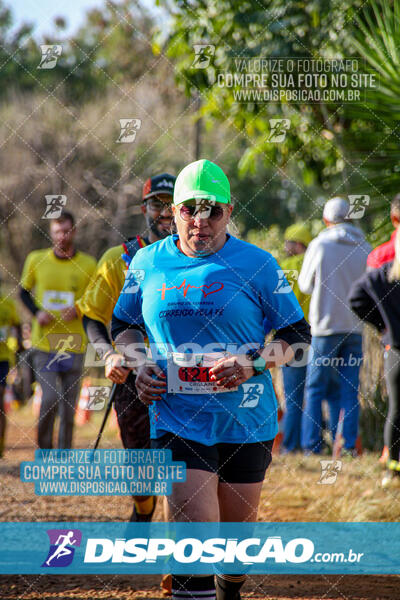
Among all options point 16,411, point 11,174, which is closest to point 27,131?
point 11,174

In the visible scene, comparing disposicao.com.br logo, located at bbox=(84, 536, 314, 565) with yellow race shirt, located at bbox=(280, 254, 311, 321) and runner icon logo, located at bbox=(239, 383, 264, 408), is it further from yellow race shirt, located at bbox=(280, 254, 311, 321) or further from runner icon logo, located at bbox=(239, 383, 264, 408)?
yellow race shirt, located at bbox=(280, 254, 311, 321)

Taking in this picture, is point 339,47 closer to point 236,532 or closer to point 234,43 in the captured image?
point 234,43

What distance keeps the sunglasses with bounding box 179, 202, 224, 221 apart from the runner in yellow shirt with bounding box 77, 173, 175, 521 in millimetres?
1111

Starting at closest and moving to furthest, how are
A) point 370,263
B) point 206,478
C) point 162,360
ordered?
point 206,478 < point 162,360 < point 370,263

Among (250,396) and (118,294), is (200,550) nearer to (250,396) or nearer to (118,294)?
(250,396)

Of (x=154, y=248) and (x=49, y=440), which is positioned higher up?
(x=154, y=248)

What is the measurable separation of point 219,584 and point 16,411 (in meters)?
10.5

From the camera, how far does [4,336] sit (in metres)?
7.59

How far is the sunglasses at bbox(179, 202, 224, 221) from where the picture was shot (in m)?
3.29

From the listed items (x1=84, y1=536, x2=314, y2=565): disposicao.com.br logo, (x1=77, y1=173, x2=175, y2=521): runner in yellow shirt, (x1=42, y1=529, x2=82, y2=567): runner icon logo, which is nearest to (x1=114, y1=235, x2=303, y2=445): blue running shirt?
(x1=84, y1=536, x2=314, y2=565): disposicao.com.br logo

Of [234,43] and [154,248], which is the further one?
[234,43]

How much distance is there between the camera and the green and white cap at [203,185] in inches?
129

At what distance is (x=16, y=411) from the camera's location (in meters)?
13.4

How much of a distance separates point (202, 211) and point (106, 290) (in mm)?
1370
